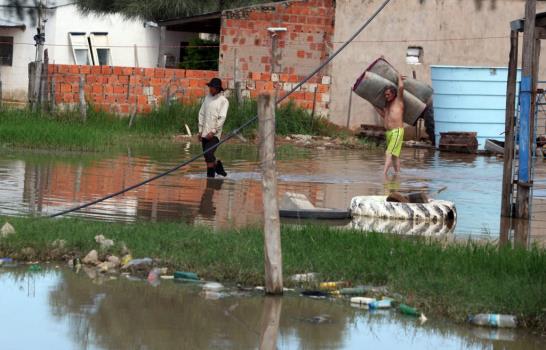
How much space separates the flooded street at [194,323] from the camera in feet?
24.5

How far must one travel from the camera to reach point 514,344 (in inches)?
304

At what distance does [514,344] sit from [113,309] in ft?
9.38

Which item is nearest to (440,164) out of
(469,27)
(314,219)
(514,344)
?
(469,27)

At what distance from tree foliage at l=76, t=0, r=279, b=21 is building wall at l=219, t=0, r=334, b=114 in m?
9.87

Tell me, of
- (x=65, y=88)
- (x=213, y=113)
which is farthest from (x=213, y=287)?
(x=65, y=88)

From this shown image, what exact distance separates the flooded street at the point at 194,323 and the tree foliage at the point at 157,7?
102 ft

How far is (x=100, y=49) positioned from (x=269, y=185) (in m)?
33.8

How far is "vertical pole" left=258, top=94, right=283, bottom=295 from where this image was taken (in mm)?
8531

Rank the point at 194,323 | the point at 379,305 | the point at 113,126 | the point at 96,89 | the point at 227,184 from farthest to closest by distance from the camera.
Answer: the point at 96,89, the point at 113,126, the point at 227,184, the point at 379,305, the point at 194,323

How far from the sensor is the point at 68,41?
40.9 meters

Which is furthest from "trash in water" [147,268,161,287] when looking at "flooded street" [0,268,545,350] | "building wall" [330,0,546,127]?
"building wall" [330,0,546,127]

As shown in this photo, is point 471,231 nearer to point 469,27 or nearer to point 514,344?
point 514,344

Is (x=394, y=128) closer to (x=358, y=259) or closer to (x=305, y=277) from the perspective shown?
(x=358, y=259)

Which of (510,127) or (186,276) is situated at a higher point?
(510,127)
